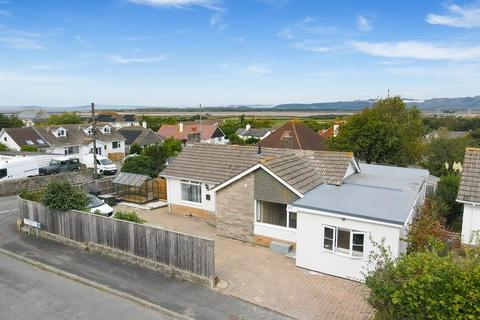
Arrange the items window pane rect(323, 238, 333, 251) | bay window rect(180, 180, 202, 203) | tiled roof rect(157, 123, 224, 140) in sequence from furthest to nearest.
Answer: tiled roof rect(157, 123, 224, 140), bay window rect(180, 180, 202, 203), window pane rect(323, 238, 333, 251)

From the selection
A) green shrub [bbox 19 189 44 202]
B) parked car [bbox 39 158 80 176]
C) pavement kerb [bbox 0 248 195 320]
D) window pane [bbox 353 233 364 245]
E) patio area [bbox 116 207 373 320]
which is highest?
green shrub [bbox 19 189 44 202]

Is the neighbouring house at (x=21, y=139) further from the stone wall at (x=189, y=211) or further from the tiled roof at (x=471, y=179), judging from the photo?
the tiled roof at (x=471, y=179)

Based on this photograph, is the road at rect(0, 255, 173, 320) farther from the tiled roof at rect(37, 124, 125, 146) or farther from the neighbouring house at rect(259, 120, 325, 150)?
the tiled roof at rect(37, 124, 125, 146)

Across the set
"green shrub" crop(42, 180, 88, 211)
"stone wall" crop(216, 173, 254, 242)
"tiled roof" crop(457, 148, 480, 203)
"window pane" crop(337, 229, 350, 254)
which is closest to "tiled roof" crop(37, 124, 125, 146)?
"green shrub" crop(42, 180, 88, 211)

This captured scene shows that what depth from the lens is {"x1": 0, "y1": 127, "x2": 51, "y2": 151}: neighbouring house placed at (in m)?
50.4

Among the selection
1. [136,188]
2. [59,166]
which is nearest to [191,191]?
[136,188]

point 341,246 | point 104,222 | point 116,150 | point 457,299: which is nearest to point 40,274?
point 104,222

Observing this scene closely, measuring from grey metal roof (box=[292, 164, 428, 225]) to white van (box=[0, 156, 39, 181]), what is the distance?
26771mm

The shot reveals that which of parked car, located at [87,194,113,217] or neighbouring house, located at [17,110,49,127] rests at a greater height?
neighbouring house, located at [17,110,49,127]

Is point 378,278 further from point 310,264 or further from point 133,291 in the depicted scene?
point 133,291

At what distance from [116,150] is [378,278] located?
51.9m

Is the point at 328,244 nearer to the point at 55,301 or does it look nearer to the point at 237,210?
the point at 237,210

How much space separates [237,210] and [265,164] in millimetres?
2952

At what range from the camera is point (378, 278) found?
375 inches
